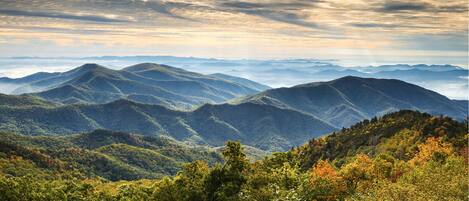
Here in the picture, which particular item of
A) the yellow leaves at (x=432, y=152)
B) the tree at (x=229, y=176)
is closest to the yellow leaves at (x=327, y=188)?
the tree at (x=229, y=176)

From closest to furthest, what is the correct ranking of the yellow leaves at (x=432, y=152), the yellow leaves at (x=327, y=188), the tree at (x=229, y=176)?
1. the tree at (x=229, y=176)
2. the yellow leaves at (x=327, y=188)
3. the yellow leaves at (x=432, y=152)

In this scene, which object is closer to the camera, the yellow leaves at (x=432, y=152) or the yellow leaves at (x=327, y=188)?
the yellow leaves at (x=327, y=188)

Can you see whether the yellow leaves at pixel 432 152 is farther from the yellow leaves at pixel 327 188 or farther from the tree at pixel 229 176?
the tree at pixel 229 176

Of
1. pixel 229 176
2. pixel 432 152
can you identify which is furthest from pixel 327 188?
pixel 432 152

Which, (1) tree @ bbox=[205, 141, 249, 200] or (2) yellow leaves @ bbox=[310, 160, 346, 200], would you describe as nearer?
(1) tree @ bbox=[205, 141, 249, 200]

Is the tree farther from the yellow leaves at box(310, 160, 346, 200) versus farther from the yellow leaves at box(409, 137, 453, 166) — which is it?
the yellow leaves at box(409, 137, 453, 166)

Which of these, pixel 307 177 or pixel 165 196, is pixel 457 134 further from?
pixel 165 196

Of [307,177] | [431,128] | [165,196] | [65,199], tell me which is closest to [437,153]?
[307,177]

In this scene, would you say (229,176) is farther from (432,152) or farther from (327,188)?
(432,152)

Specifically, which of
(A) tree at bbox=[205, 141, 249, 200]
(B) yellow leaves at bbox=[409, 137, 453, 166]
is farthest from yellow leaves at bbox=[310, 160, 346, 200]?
(B) yellow leaves at bbox=[409, 137, 453, 166]
